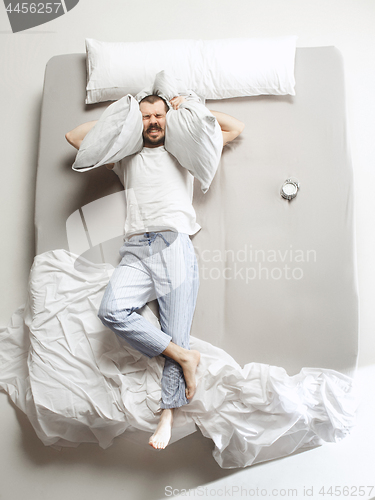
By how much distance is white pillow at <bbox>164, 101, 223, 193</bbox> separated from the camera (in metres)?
1.56

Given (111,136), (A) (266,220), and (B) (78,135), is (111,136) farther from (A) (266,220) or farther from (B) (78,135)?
(A) (266,220)

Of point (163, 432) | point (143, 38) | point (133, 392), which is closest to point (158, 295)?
point (133, 392)

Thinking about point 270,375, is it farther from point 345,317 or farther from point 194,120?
point 194,120

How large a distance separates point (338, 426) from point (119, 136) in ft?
4.56

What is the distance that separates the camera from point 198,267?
1674mm

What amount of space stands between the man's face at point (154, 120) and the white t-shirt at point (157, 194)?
55 mm

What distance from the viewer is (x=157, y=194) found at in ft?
5.41

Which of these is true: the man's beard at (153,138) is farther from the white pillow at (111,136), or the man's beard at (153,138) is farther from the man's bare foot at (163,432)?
the man's bare foot at (163,432)

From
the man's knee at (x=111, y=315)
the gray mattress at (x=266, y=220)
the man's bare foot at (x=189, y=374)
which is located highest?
the gray mattress at (x=266, y=220)

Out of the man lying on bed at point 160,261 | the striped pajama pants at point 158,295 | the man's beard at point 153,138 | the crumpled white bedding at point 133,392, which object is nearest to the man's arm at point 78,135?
the man lying on bed at point 160,261

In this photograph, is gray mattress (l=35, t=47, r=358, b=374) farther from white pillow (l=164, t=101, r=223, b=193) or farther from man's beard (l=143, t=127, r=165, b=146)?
man's beard (l=143, t=127, r=165, b=146)

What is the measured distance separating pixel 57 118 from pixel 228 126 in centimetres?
83

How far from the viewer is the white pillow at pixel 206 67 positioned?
1.82 meters

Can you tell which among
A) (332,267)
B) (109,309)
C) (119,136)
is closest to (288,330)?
(332,267)
